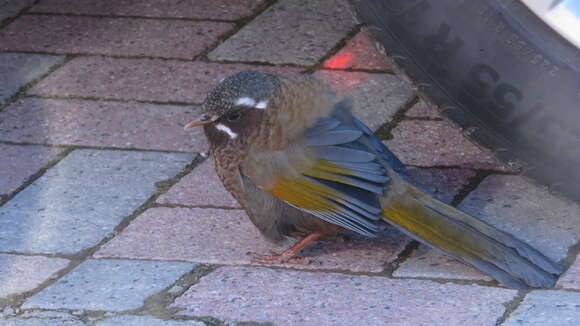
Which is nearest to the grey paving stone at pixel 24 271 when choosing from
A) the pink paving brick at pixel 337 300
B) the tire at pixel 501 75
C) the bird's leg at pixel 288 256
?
the pink paving brick at pixel 337 300

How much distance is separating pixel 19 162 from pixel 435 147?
5.32 feet

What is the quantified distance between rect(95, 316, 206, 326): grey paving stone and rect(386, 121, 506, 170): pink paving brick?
1.30 m

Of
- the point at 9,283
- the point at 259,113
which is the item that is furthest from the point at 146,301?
the point at 259,113

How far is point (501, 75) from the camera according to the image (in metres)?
3.76

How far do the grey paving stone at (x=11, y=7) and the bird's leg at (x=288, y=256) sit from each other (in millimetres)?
2482

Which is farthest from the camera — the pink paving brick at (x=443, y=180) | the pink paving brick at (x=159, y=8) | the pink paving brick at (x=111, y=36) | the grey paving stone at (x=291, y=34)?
the pink paving brick at (x=159, y=8)

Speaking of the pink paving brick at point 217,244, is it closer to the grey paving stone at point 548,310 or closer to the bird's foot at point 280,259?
the bird's foot at point 280,259

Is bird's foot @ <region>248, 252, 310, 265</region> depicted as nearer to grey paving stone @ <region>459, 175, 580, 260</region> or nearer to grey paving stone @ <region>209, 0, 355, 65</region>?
grey paving stone @ <region>459, 175, 580, 260</region>

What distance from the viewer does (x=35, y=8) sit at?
18.4 ft

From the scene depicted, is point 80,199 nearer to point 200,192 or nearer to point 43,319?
point 200,192

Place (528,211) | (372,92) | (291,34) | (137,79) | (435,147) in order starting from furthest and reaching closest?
(291,34), (137,79), (372,92), (435,147), (528,211)

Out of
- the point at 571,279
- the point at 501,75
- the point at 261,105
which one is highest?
the point at 501,75

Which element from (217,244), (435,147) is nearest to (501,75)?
(435,147)

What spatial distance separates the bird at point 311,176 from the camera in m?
3.45
